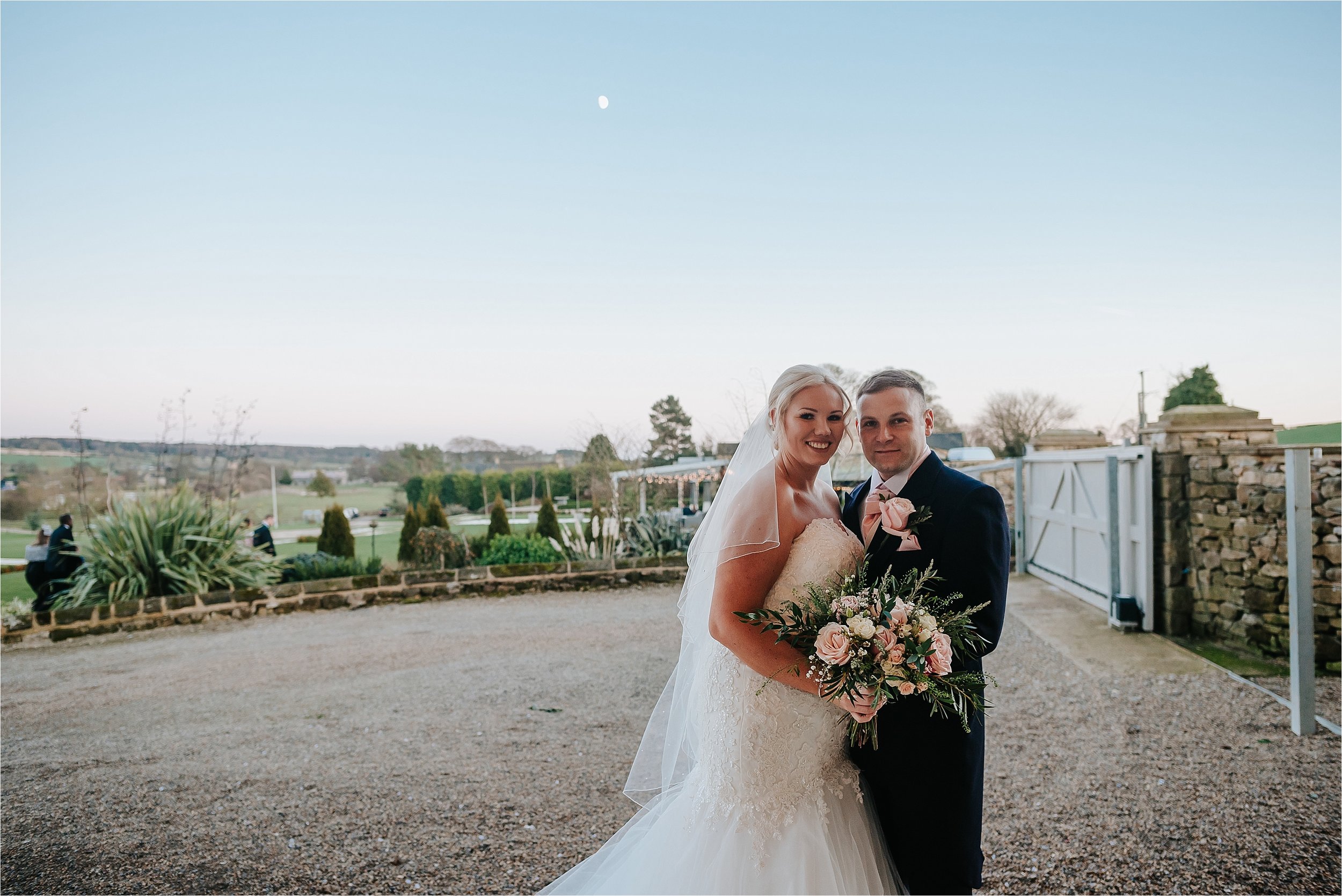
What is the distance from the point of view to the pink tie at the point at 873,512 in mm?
1969

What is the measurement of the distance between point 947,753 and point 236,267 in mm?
13945

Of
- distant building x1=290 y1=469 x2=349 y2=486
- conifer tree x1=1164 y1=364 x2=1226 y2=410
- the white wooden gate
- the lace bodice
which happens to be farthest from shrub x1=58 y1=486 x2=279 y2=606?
conifer tree x1=1164 y1=364 x2=1226 y2=410

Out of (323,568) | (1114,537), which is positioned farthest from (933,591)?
(323,568)

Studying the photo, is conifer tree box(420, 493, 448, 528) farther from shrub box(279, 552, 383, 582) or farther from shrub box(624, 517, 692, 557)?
shrub box(624, 517, 692, 557)

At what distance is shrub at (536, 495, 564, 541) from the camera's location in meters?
13.3

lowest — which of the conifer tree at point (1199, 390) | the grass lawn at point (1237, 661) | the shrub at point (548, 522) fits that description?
the grass lawn at point (1237, 661)

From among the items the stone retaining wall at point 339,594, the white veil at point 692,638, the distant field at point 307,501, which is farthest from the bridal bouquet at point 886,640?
the distant field at point 307,501

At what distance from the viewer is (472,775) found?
395 centimetres

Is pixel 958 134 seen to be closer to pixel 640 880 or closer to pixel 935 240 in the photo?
pixel 935 240

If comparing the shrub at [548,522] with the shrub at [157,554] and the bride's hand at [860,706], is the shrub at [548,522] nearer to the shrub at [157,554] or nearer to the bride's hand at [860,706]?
the shrub at [157,554]

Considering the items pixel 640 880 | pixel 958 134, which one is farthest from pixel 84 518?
pixel 958 134

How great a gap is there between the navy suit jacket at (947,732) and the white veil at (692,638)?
1.82ft

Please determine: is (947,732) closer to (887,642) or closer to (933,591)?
(933,591)

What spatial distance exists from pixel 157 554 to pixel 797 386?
1014 cm
